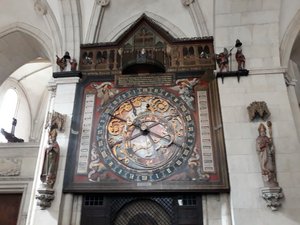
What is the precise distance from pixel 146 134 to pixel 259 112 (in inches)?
92.6

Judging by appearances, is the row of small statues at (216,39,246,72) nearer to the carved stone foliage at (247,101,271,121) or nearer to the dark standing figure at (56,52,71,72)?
the carved stone foliage at (247,101,271,121)

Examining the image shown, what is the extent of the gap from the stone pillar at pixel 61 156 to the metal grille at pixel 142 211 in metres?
0.98

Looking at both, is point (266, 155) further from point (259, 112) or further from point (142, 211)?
point (142, 211)

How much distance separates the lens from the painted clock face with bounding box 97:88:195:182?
20.7 feet

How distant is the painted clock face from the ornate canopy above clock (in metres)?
0.02

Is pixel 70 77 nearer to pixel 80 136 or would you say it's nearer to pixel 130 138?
pixel 80 136

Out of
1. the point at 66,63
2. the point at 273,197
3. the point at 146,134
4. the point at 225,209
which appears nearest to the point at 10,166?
the point at 66,63

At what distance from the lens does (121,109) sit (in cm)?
703

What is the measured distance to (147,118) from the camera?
22.6 feet

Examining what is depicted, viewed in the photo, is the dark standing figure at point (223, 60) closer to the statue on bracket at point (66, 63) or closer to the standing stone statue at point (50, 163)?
the statue on bracket at point (66, 63)

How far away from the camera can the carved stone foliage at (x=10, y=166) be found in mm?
8102

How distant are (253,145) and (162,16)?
4.36 metres

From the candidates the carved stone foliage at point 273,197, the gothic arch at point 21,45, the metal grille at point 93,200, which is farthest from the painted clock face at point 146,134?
the gothic arch at point 21,45

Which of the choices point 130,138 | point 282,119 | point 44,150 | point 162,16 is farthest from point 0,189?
point 282,119
